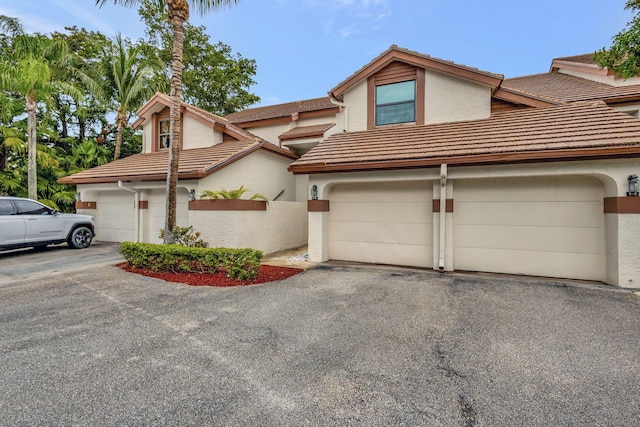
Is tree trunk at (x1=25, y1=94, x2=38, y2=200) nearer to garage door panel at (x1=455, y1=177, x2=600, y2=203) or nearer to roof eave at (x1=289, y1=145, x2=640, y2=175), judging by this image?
roof eave at (x1=289, y1=145, x2=640, y2=175)

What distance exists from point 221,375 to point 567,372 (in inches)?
139

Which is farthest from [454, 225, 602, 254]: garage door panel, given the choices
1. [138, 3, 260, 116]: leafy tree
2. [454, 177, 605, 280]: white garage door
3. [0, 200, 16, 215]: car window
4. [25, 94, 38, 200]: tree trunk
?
[138, 3, 260, 116]: leafy tree

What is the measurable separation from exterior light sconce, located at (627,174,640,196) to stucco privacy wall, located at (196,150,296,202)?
10060 millimetres

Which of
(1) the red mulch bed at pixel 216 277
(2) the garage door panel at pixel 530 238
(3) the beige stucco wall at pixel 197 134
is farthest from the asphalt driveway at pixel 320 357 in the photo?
(3) the beige stucco wall at pixel 197 134

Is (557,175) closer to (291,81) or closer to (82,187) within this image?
(82,187)

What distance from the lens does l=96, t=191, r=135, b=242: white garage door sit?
11.5 meters

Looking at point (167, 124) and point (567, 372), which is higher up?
point (167, 124)

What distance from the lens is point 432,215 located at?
761 centimetres

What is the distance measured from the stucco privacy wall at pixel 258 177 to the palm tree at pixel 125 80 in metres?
9.63

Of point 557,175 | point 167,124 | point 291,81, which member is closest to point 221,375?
point 557,175

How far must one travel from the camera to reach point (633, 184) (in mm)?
5645

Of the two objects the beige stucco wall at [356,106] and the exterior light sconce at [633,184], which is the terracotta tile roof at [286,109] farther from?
the exterior light sconce at [633,184]

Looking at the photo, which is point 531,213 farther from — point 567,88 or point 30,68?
point 30,68

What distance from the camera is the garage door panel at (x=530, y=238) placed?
638cm
